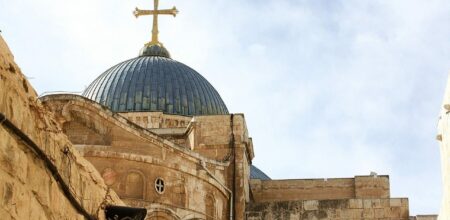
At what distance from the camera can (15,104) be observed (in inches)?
282

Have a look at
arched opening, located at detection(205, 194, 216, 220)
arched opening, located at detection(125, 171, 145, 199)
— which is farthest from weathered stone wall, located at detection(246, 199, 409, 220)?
arched opening, located at detection(125, 171, 145, 199)

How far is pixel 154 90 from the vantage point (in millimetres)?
31484

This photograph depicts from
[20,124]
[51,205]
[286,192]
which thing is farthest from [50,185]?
[286,192]

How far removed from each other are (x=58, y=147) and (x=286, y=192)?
2045 cm

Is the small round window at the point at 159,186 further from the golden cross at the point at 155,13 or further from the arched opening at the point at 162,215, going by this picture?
the golden cross at the point at 155,13

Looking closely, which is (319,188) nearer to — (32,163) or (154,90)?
(154,90)

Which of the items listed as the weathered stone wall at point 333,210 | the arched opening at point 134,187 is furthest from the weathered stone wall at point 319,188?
the arched opening at point 134,187

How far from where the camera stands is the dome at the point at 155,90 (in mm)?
31141

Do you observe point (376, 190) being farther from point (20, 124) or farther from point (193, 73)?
point (20, 124)

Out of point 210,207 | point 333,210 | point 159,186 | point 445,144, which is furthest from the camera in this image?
point 333,210

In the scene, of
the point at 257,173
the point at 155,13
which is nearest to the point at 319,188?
the point at 257,173

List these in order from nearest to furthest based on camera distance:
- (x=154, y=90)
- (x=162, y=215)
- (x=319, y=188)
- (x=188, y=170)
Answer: (x=162, y=215) < (x=188, y=170) < (x=319, y=188) < (x=154, y=90)

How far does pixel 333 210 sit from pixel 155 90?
9.97 m

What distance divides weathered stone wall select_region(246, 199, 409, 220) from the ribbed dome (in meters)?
7.77
